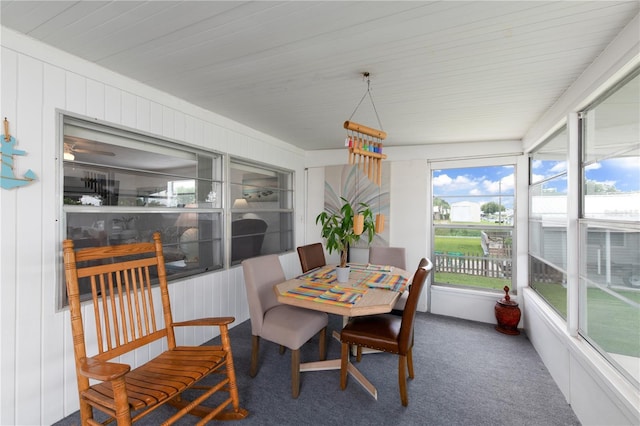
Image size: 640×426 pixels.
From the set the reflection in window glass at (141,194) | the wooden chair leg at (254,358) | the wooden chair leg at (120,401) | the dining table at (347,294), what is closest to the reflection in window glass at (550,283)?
the dining table at (347,294)

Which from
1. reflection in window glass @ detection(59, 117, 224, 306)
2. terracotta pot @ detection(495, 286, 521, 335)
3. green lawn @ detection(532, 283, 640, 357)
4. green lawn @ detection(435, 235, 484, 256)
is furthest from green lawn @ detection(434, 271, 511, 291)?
reflection in window glass @ detection(59, 117, 224, 306)

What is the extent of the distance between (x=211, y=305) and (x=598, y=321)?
128 inches

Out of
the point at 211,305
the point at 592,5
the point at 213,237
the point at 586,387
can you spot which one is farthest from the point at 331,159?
the point at 586,387

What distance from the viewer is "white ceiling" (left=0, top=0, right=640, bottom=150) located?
139 centimetres

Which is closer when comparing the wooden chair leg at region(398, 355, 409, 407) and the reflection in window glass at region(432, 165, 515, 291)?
the wooden chair leg at region(398, 355, 409, 407)

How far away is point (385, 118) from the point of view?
298 cm

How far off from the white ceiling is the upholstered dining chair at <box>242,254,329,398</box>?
5.12ft

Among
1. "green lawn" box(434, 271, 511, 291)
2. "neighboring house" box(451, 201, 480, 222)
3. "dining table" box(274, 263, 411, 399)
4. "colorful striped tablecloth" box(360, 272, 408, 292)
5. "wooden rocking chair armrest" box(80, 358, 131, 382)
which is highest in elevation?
"neighboring house" box(451, 201, 480, 222)

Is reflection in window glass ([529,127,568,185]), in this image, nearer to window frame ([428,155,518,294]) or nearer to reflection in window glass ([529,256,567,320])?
window frame ([428,155,518,294])

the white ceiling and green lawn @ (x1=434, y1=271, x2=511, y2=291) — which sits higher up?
the white ceiling

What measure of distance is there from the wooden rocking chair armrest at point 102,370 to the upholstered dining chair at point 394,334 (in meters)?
1.40

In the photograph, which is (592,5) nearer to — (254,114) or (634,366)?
(634,366)

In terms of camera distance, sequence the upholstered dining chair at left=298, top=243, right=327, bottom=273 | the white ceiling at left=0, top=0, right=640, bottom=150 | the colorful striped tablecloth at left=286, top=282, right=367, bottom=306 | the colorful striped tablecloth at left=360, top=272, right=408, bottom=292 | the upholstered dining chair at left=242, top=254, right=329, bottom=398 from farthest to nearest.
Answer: the upholstered dining chair at left=298, top=243, right=327, bottom=273, the colorful striped tablecloth at left=360, top=272, right=408, bottom=292, the upholstered dining chair at left=242, top=254, right=329, bottom=398, the colorful striped tablecloth at left=286, top=282, right=367, bottom=306, the white ceiling at left=0, top=0, right=640, bottom=150

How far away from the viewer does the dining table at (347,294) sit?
6.18 ft
